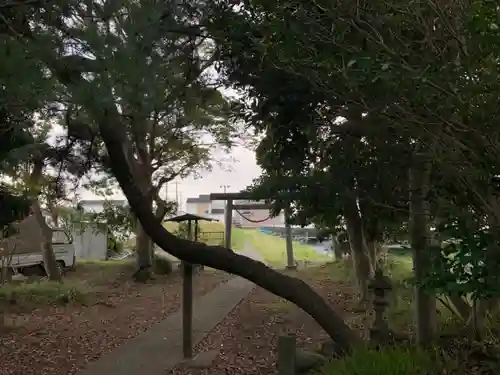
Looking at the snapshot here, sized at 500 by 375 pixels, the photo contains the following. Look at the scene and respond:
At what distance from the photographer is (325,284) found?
12.6 metres

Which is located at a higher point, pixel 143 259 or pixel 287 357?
pixel 287 357

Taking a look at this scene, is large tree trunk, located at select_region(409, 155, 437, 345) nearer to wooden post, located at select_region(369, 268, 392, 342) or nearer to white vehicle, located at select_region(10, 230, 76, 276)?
wooden post, located at select_region(369, 268, 392, 342)

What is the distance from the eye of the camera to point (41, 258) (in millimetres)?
15602

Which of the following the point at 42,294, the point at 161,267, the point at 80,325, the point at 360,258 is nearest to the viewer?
the point at 80,325

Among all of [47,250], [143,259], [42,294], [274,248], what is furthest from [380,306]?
[274,248]

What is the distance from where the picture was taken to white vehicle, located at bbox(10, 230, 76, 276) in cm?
1509

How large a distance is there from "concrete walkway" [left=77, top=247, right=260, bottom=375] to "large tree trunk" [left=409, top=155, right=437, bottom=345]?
268 cm

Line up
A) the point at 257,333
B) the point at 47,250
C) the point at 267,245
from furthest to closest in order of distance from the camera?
the point at 267,245
the point at 47,250
the point at 257,333

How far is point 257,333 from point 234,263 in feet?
10.4

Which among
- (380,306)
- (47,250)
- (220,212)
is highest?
(220,212)

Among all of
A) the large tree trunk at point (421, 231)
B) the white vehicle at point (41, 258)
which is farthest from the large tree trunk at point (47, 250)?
the large tree trunk at point (421, 231)

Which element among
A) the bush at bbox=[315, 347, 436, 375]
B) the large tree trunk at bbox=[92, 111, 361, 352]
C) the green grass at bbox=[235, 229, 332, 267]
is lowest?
the green grass at bbox=[235, 229, 332, 267]

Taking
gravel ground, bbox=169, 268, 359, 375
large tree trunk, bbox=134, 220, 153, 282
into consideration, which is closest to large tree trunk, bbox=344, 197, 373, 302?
gravel ground, bbox=169, 268, 359, 375

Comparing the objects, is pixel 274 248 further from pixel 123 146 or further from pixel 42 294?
pixel 123 146
